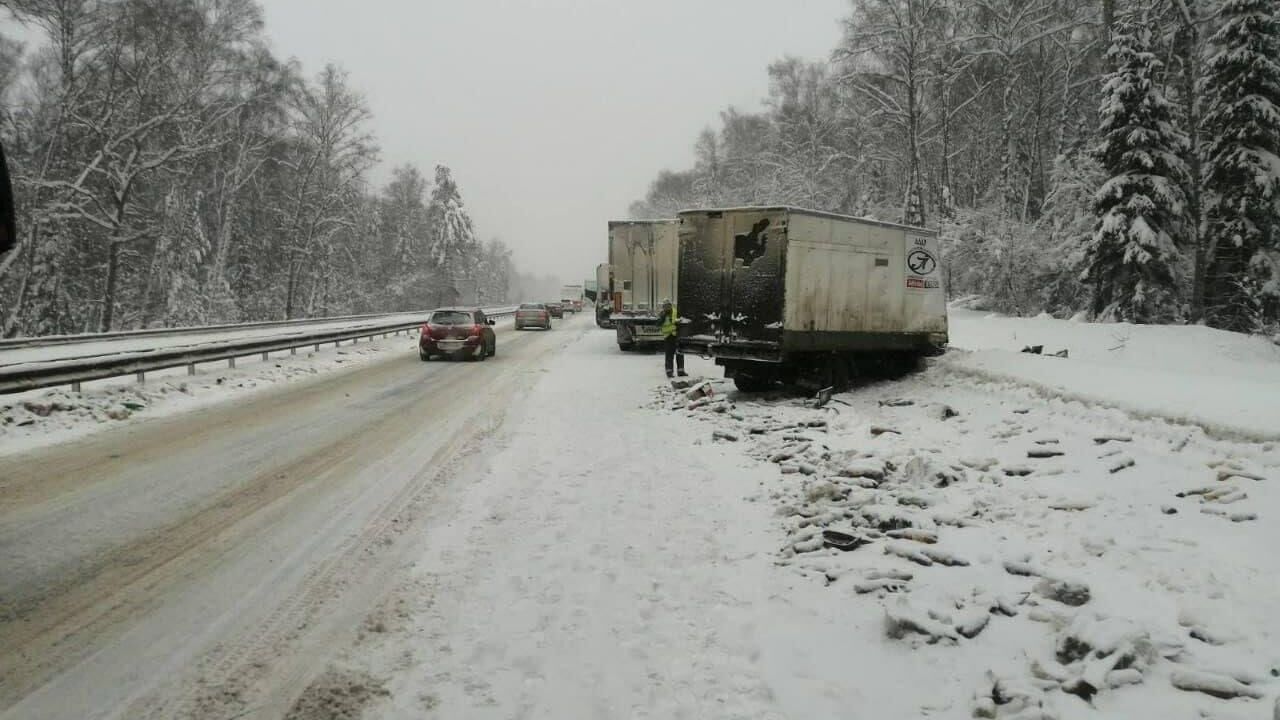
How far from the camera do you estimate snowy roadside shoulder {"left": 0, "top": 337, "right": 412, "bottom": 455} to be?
8727 mm

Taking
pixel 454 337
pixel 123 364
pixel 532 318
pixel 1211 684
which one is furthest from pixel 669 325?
pixel 532 318

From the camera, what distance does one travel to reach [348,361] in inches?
742

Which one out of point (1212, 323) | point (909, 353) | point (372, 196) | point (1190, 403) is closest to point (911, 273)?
point (909, 353)

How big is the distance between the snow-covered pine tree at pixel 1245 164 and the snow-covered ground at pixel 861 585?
62.6 feet

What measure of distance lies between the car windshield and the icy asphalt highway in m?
9.76

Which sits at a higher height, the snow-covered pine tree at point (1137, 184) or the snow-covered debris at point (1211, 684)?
the snow-covered pine tree at point (1137, 184)

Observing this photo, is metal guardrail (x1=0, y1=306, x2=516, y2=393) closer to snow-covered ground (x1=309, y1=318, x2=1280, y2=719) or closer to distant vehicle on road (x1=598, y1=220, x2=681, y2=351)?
snow-covered ground (x1=309, y1=318, x2=1280, y2=719)

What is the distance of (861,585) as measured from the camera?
4301mm

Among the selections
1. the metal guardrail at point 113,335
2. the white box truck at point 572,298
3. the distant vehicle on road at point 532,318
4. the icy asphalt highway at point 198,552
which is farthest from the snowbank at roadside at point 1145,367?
the white box truck at point 572,298

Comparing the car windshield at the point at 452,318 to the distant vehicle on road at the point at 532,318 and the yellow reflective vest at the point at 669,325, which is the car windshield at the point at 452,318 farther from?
the distant vehicle on road at the point at 532,318

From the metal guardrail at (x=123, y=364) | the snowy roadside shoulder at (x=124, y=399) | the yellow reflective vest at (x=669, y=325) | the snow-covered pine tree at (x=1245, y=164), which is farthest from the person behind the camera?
the snow-covered pine tree at (x=1245, y=164)

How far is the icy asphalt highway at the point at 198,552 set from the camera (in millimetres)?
3168

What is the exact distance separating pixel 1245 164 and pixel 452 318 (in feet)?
80.9

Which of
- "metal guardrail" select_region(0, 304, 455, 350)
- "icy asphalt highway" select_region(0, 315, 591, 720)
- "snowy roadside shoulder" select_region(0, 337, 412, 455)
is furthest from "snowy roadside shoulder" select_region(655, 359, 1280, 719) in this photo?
"metal guardrail" select_region(0, 304, 455, 350)
